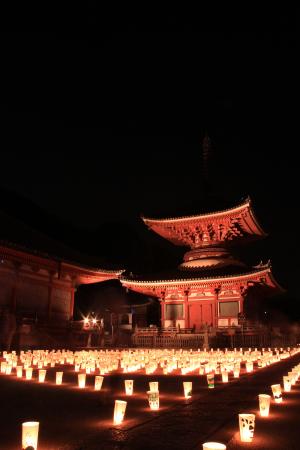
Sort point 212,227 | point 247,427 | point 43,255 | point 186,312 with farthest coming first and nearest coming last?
point 212,227 < point 186,312 < point 43,255 < point 247,427

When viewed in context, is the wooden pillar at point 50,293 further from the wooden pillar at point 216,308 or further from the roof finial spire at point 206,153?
the roof finial spire at point 206,153

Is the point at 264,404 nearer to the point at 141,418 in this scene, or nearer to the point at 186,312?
the point at 141,418

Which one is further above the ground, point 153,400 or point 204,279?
point 204,279

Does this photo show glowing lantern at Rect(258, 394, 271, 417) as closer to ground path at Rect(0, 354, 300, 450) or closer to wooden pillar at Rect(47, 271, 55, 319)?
ground path at Rect(0, 354, 300, 450)

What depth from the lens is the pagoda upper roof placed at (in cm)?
2905

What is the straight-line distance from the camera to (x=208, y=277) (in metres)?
27.6

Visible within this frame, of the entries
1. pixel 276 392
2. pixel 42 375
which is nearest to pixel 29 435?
pixel 276 392

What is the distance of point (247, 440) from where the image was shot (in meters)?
4.89

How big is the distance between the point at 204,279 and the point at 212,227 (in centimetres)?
469

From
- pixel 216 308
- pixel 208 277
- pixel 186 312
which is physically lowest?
pixel 186 312

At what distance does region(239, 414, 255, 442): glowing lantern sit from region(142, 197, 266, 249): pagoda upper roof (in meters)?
23.5

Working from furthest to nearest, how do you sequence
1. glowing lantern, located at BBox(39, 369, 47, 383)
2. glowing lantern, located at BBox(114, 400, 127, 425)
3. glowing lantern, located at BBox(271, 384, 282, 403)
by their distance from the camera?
glowing lantern, located at BBox(39, 369, 47, 383)
glowing lantern, located at BBox(271, 384, 282, 403)
glowing lantern, located at BBox(114, 400, 127, 425)

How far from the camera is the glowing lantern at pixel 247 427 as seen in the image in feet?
15.9

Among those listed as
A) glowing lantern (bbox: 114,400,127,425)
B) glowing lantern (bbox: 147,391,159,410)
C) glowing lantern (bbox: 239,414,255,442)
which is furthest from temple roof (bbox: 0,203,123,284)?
glowing lantern (bbox: 239,414,255,442)
